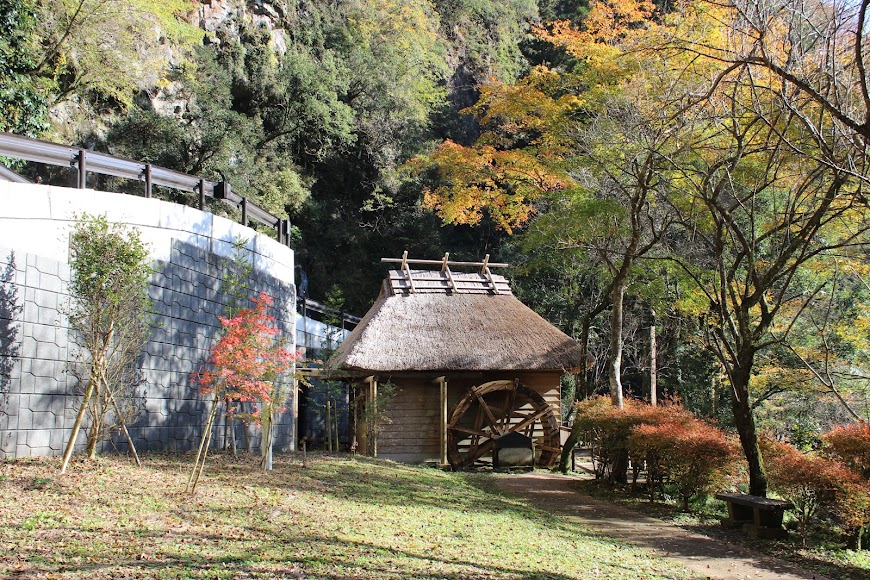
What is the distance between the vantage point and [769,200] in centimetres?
1435

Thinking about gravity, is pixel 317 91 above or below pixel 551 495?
above

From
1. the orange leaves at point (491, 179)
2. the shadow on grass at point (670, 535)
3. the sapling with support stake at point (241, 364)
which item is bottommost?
the shadow on grass at point (670, 535)

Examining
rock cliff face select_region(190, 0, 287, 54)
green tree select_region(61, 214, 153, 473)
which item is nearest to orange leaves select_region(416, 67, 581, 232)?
rock cliff face select_region(190, 0, 287, 54)

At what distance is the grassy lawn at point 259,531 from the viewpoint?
465 centimetres

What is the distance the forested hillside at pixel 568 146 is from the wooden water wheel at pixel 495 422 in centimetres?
115

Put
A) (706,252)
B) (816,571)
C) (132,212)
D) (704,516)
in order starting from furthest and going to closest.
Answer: (706,252)
(704,516)
(132,212)
(816,571)

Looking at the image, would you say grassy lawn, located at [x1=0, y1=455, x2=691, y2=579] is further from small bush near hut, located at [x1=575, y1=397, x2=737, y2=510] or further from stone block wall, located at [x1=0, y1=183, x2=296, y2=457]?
small bush near hut, located at [x1=575, y1=397, x2=737, y2=510]

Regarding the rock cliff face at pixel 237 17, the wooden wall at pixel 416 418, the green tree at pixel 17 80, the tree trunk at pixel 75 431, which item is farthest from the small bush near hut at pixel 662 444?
the rock cliff face at pixel 237 17

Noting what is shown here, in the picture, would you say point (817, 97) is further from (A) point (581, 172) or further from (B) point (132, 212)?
(A) point (581, 172)

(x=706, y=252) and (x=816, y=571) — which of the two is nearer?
(x=816, y=571)

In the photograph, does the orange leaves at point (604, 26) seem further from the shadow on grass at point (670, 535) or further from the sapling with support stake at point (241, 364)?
the sapling with support stake at point (241, 364)

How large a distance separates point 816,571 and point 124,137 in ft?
56.2

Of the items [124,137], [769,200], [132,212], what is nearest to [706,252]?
[769,200]

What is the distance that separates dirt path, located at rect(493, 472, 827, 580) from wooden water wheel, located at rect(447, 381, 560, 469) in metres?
2.73
